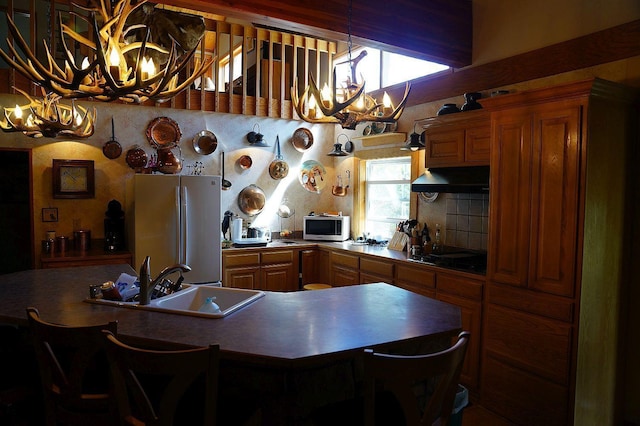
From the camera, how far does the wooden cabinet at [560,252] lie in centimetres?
261

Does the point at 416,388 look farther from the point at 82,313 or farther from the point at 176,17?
the point at 176,17

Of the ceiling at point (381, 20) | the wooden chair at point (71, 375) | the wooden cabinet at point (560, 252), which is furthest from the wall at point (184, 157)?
the wooden chair at point (71, 375)

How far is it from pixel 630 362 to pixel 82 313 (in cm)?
340

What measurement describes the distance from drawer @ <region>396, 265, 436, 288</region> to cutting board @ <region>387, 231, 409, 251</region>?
2.16ft

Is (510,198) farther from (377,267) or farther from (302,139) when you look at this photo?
(302,139)

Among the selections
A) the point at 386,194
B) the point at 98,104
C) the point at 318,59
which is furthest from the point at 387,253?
the point at 98,104

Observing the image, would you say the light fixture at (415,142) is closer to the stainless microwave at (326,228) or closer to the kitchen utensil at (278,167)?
the stainless microwave at (326,228)

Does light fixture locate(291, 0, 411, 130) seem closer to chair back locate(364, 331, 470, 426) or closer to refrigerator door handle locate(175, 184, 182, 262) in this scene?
chair back locate(364, 331, 470, 426)

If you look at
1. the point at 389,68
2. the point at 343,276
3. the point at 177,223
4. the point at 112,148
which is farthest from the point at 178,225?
the point at 389,68

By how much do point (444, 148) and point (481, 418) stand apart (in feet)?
7.20

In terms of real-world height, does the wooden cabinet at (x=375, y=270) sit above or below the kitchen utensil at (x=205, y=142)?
below

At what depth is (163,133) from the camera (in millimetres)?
5039

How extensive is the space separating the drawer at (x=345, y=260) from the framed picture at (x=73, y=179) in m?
2.78

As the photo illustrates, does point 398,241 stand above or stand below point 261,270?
above
